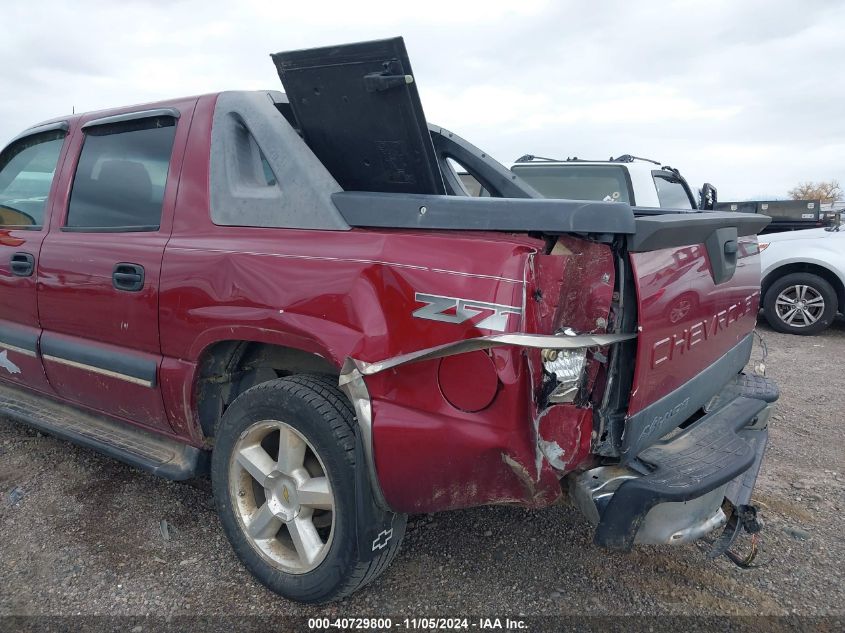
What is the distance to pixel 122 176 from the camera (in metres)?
2.91

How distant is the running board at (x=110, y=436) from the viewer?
2656 mm

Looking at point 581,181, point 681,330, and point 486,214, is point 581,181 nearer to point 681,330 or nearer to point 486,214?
point 681,330

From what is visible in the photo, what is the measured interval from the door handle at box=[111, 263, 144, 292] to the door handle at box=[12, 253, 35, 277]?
74cm

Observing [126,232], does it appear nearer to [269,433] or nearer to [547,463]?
[269,433]

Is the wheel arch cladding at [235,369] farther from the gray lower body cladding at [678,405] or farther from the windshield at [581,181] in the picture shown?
the windshield at [581,181]

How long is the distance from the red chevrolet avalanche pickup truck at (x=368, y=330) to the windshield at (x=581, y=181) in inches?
132

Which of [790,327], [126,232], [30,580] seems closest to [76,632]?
[30,580]

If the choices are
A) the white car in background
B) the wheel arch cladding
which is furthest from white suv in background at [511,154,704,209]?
the wheel arch cladding

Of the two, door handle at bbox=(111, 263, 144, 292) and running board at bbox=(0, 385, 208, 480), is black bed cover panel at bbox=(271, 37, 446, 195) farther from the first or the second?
running board at bbox=(0, 385, 208, 480)

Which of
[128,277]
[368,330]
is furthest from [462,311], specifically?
[128,277]

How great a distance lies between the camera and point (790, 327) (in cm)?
735

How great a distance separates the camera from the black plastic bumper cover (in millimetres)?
1854

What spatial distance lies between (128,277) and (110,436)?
32.4 inches

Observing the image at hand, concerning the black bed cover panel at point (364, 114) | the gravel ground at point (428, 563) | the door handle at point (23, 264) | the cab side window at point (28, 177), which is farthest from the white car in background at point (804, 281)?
the door handle at point (23, 264)
